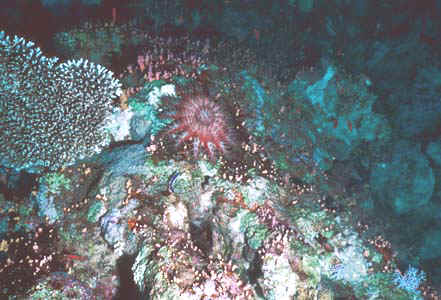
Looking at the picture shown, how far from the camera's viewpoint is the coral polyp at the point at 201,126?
5648 mm

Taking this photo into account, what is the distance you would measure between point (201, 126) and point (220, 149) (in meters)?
0.68

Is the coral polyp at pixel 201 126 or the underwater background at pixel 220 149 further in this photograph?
the coral polyp at pixel 201 126

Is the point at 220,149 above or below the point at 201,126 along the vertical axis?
below

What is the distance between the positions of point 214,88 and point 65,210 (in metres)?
4.63

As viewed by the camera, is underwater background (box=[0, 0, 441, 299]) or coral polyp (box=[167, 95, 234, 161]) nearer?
underwater background (box=[0, 0, 441, 299])

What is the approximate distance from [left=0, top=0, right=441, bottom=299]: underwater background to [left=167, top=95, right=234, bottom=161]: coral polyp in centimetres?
3

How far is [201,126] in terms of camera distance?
18.8 ft

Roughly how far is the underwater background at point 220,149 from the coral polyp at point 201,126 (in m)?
0.03

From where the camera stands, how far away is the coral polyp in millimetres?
5648

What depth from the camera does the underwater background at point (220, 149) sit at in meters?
4.82

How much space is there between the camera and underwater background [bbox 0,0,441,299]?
4.82m

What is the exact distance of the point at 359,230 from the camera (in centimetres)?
836

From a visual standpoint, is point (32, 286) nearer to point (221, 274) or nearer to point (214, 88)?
point (221, 274)

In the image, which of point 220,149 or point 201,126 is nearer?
point 201,126
